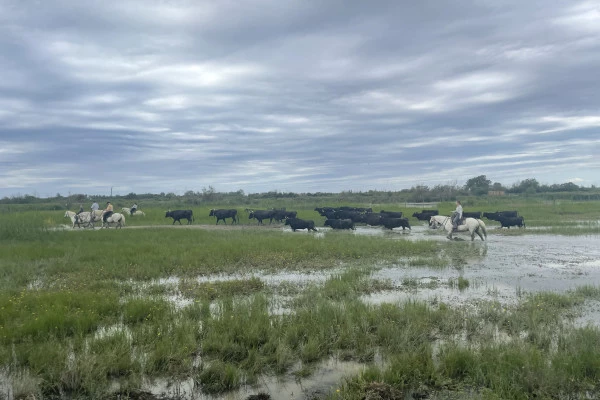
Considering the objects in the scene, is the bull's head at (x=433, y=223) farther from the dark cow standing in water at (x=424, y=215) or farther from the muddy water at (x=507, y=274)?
the muddy water at (x=507, y=274)

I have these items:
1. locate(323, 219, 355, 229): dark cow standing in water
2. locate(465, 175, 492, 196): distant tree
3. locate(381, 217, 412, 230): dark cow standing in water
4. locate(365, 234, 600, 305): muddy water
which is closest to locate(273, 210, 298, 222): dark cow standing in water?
locate(323, 219, 355, 229): dark cow standing in water

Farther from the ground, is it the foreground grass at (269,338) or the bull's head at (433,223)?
the bull's head at (433,223)

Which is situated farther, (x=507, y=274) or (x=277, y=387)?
(x=507, y=274)

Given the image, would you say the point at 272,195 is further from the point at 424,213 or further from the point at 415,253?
the point at 415,253

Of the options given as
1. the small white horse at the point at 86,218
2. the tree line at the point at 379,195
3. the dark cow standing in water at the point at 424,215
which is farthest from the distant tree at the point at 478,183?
the small white horse at the point at 86,218

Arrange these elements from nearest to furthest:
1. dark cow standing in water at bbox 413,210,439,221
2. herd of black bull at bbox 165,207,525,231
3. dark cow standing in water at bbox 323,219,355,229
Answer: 1. herd of black bull at bbox 165,207,525,231
2. dark cow standing in water at bbox 323,219,355,229
3. dark cow standing in water at bbox 413,210,439,221

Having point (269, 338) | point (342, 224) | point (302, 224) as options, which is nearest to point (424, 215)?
point (342, 224)

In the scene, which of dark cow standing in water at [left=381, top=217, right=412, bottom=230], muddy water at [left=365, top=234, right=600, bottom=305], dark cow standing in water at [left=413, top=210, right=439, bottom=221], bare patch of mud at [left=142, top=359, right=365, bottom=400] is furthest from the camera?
dark cow standing in water at [left=413, top=210, right=439, bottom=221]

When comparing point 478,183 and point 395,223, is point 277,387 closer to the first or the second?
point 395,223

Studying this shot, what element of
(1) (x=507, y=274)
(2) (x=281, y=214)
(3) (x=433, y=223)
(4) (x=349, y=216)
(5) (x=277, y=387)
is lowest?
(5) (x=277, y=387)

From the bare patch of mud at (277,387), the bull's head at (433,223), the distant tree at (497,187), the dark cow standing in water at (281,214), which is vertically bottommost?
the bare patch of mud at (277,387)

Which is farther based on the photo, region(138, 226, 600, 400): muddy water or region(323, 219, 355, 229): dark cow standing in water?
region(323, 219, 355, 229): dark cow standing in water

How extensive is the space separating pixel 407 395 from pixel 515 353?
1498 millimetres

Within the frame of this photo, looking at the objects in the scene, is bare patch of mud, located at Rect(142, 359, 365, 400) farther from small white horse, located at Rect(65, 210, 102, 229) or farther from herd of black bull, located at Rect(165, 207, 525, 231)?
small white horse, located at Rect(65, 210, 102, 229)
